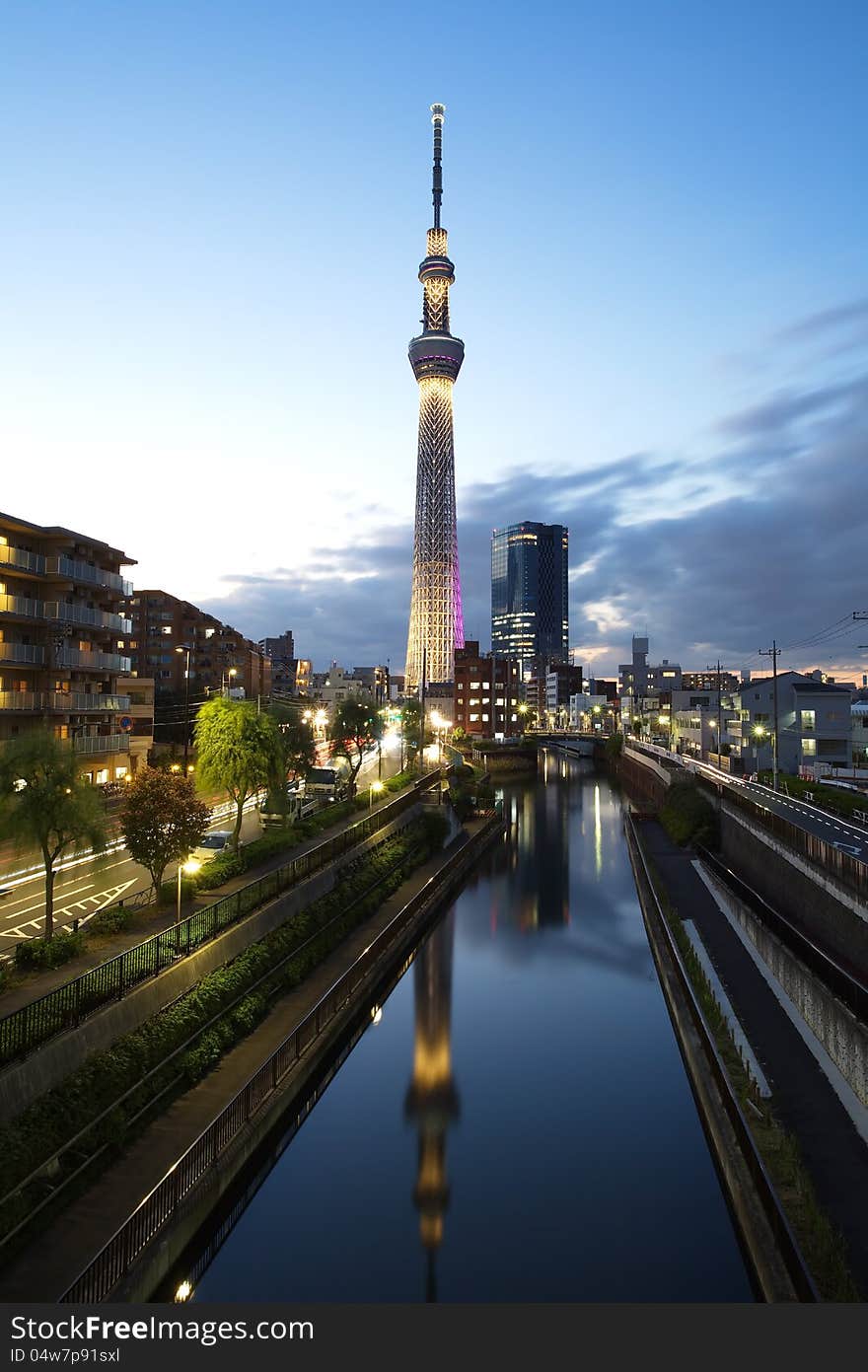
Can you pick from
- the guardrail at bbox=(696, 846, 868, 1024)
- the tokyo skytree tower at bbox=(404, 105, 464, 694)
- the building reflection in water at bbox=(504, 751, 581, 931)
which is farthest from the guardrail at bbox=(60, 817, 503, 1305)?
the tokyo skytree tower at bbox=(404, 105, 464, 694)

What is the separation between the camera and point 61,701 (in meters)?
34.7

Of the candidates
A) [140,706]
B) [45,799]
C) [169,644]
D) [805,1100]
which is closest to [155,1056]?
[45,799]

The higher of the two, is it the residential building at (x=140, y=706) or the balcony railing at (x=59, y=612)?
the balcony railing at (x=59, y=612)

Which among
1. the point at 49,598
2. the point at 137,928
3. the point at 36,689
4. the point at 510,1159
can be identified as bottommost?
the point at 510,1159

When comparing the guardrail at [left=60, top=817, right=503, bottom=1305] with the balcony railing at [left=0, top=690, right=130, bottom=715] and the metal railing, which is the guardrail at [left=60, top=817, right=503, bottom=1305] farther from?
the metal railing

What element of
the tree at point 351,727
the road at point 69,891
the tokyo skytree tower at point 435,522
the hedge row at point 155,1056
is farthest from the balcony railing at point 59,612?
the tokyo skytree tower at point 435,522

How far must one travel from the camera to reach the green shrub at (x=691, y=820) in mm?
45781

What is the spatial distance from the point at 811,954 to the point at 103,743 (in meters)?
31.5

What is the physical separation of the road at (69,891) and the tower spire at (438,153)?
171 metres

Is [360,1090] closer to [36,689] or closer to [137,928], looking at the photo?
[137,928]

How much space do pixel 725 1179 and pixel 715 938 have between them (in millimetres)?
14241

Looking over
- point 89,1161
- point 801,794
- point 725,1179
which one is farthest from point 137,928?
point 801,794

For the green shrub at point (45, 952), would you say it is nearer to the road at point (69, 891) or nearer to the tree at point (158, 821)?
the road at point (69, 891)

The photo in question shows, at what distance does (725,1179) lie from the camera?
1484 centimetres
